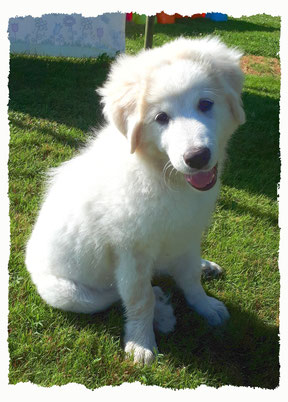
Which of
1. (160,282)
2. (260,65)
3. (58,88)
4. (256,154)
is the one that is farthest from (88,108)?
(260,65)

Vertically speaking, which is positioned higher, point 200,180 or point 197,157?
point 197,157

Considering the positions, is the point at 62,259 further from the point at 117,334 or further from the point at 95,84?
the point at 95,84

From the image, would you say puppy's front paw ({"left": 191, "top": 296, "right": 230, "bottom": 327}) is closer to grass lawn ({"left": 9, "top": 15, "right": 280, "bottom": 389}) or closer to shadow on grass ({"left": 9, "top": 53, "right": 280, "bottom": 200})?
grass lawn ({"left": 9, "top": 15, "right": 280, "bottom": 389})

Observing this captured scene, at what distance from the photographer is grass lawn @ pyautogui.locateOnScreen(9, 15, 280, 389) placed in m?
2.58

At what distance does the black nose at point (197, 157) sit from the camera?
195cm

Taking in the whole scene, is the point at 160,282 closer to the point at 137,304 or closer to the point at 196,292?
the point at 196,292

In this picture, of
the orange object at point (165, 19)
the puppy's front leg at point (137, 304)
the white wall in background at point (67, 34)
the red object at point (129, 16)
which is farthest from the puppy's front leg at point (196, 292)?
the orange object at point (165, 19)

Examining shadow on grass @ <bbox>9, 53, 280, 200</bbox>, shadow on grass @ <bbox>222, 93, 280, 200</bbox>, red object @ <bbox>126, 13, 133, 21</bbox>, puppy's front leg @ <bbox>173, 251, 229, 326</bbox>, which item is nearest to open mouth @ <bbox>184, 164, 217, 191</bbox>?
puppy's front leg @ <bbox>173, 251, 229, 326</bbox>

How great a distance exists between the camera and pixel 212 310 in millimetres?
2941

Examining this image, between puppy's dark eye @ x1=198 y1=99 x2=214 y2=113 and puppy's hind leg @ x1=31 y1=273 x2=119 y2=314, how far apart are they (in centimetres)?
146

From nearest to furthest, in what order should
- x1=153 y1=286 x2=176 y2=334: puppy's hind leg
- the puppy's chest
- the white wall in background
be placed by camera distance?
1. the puppy's chest
2. x1=153 y1=286 x2=176 y2=334: puppy's hind leg
3. the white wall in background

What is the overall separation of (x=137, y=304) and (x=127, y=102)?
1302 mm

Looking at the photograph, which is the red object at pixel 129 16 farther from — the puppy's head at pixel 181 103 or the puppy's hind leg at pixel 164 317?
the puppy's hind leg at pixel 164 317

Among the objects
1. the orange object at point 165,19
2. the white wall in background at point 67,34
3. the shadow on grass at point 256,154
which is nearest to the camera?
the shadow on grass at point 256,154
